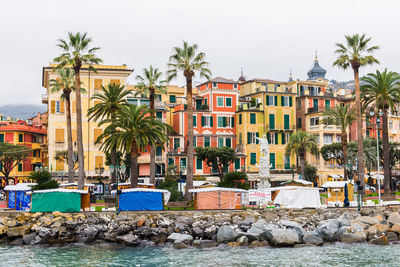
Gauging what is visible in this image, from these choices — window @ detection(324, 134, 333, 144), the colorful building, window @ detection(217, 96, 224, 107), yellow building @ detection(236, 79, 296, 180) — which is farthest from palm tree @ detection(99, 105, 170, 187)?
the colorful building

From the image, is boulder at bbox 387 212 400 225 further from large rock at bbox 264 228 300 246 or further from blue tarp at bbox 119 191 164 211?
blue tarp at bbox 119 191 164 211

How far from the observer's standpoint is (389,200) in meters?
49.3

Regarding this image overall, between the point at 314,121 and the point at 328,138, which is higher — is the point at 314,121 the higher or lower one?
the higher one

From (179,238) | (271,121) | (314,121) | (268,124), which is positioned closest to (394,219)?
(179,238)

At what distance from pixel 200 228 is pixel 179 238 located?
8.13 ft

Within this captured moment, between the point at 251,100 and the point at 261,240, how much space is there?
4762cm

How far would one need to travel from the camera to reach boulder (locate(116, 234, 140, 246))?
3441cm

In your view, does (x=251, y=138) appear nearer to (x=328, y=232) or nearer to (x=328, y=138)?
(x=328, y=138)

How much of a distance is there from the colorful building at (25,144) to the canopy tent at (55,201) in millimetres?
42937

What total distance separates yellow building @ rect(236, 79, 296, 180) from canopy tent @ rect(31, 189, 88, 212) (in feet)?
129

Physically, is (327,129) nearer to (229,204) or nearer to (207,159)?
(207,159)

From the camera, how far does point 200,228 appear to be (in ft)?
119

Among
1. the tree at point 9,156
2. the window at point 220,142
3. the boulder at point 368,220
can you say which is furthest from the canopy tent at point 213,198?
the tree at point 9,156

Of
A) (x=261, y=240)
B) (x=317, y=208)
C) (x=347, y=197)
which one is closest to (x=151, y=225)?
(x=261, y=240)
